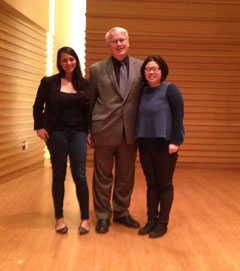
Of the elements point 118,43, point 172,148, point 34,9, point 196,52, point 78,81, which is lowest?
point 172,148

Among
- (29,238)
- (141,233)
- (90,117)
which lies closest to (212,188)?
(141,233)

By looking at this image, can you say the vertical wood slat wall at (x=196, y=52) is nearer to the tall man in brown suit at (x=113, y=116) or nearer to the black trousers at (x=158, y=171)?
the tall man in brown suit at (x=113, y=116)

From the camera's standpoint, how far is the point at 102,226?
2.62m

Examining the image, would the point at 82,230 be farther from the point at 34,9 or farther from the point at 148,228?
the point at 34,9

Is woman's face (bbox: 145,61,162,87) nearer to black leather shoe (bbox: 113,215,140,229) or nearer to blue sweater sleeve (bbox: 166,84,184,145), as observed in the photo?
blue sweater sleeve (bbox: 166,84,184,145)

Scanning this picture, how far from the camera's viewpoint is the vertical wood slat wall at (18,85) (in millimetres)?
3973

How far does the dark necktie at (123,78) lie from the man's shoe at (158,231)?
1048 mm

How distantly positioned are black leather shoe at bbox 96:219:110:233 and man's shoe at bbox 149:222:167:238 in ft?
1.16

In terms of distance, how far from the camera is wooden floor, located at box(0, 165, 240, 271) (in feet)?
6.88

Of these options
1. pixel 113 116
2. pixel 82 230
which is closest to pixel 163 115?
pixel 113 116

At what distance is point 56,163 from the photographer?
253cm

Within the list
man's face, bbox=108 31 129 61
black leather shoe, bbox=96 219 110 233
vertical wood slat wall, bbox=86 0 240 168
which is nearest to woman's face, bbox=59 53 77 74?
man's face, bbox=108 31 129 61

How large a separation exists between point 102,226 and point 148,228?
1.18ft

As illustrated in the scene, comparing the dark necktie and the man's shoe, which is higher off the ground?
the dark necktie
